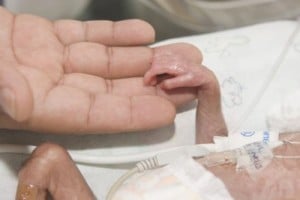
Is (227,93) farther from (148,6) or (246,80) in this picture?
(148,6)

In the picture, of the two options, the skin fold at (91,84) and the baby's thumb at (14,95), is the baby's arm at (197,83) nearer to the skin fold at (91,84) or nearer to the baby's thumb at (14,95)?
the skin fold at (91,84)

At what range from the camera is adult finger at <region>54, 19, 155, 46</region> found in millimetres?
1080

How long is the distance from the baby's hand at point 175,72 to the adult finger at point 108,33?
0.22 ft

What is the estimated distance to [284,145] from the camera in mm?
921

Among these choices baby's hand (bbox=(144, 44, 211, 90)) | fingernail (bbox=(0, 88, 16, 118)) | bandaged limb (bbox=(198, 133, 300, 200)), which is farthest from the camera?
baby's hand (bbox=(144, 44, 211, 90))

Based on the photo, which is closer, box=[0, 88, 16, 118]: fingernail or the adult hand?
box=[0, 88, 16, 118]: fingernail

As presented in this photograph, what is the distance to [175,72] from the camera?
1.00 metres

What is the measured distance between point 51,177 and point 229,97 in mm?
424

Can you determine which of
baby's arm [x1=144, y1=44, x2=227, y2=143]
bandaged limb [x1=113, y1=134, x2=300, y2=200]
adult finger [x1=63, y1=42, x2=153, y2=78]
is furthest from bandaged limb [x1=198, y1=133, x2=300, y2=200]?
adult finger [x1=63, y1=42, x2=153, y2=78]

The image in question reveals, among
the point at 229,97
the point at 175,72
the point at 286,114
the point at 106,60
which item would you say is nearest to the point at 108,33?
the point at 106,60

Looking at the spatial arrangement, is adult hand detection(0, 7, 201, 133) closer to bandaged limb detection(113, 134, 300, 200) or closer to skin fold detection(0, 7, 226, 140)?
skin fold detection(0, 7, 226, 140)

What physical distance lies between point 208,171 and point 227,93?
1.02ft

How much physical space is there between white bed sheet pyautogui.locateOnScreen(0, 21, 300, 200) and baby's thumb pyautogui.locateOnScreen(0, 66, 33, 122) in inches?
10.1

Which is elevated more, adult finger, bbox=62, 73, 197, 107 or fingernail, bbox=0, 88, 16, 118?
fingernail, bbox=0, 88, 16, 118
